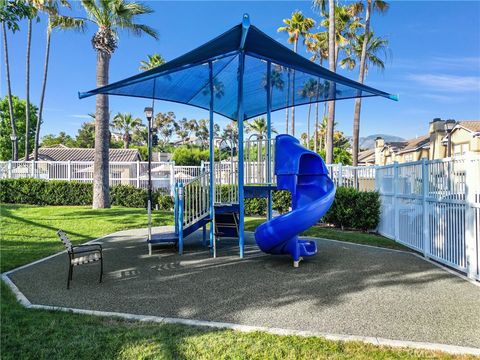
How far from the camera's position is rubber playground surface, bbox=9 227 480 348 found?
414 centimetres

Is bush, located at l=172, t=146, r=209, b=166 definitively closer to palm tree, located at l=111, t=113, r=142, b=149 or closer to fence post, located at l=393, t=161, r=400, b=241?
palm tree, located at l=111, t=113, r=142, b=149

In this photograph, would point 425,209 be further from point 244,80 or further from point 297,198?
point 244,80

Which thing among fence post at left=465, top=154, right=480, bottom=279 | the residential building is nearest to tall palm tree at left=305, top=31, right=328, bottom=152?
Result: the residential building

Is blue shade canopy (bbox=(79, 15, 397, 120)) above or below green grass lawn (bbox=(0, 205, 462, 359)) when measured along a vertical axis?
above

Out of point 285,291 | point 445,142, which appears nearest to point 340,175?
point 285,291

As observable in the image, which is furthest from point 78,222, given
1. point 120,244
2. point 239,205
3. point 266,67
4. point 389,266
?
point 389,266

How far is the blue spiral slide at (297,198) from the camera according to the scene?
681cm

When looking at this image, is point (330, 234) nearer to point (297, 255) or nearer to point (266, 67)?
point (297, 255)

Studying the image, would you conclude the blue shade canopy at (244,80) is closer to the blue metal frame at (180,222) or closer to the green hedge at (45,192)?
the blue metal frame at (180,222)

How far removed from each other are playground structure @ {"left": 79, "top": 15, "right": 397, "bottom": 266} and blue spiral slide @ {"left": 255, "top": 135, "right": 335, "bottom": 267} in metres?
0.02

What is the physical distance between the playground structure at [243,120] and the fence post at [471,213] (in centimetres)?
231

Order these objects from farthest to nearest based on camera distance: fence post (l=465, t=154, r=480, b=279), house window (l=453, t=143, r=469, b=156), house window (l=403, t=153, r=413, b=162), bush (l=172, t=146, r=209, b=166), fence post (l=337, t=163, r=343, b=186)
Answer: bush (l=172, t=146, r=209, b=166) → house window (l=403, t=153, r=413, b=162) → house window (l=453, t=143, r=469, b=156) → fence post (l=337, t=163, r=343, b=186) → fence post (l=465, t=154, r=480, b=279)

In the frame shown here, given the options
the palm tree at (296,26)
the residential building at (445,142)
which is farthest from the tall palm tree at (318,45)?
the residential building at (445,142)

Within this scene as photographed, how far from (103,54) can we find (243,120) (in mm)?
9656
